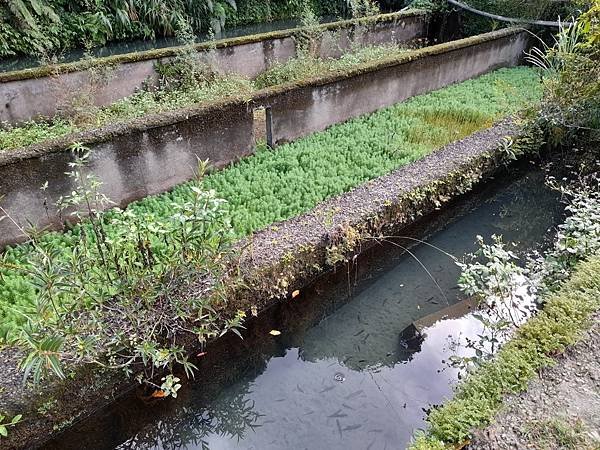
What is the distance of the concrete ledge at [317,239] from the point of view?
8.69 ft

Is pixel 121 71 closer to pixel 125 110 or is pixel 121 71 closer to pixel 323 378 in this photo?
pixel 125 110

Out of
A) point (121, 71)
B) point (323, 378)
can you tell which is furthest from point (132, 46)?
point (323, 378)

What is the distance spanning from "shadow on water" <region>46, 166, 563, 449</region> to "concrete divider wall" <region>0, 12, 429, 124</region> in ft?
15.0

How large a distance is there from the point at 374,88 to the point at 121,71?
12.0 ft

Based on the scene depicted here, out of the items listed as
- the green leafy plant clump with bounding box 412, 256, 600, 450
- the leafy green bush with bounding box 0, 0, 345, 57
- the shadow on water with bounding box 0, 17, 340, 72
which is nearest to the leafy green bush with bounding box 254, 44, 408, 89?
the shadow on water with bounding box 0, 17, 340, 72

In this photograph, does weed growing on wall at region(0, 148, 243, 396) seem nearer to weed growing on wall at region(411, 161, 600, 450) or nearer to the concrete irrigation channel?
the concrete irrigation channel

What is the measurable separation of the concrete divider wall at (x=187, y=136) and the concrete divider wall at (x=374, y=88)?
0.5 inches

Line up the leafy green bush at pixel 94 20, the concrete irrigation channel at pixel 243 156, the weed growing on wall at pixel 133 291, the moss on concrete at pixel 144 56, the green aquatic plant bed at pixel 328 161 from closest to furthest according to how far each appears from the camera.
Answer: the weed growing on wall at pixel 133 291 → the concrete irrigation channel at pixel 243 156 → the green aquatic plant bed at pixel 328 161 → the moss on concrete at pixel 144 56 → the leafy green bush at pixel 94 20

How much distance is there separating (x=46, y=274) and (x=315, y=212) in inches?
87.2

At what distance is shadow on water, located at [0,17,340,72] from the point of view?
9.70m

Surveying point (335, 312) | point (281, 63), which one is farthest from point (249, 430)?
point (281, 63)

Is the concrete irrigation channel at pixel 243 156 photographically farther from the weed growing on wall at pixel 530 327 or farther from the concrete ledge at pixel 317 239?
the weed growing on wall at pixel 530 327

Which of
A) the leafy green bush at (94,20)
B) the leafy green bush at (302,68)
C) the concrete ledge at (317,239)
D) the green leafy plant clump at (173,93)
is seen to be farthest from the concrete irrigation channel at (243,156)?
the leafy green bush at (94,20)

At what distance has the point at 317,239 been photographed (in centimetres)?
373
